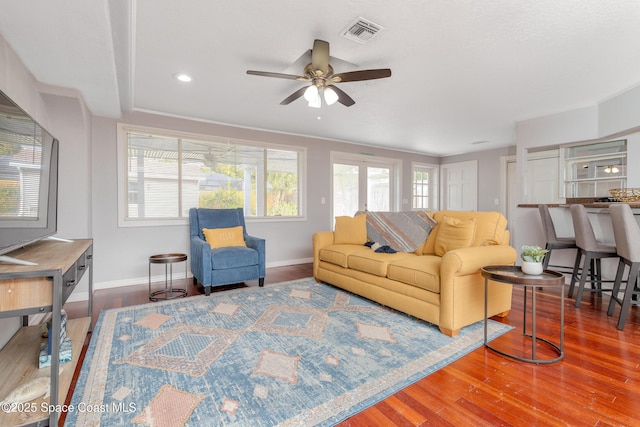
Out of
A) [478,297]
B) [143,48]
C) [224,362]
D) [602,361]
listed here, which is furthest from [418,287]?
[143,48]

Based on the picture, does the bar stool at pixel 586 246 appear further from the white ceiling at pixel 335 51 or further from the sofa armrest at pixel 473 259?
the white ceiling at pixel 335 51

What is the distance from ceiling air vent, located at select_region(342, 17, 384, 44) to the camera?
2.06 meters

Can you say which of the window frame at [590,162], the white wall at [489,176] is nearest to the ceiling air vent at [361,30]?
the window frame at [590,162]

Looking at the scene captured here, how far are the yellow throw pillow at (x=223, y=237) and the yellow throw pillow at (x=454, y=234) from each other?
7.88 ft

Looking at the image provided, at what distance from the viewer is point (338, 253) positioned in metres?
3.49

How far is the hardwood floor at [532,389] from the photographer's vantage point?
1440mm

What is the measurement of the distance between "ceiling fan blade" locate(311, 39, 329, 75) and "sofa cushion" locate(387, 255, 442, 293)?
1.78m

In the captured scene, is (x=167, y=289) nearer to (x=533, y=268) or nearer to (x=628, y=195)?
(x=533, y=268)

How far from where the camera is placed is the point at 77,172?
124 inches

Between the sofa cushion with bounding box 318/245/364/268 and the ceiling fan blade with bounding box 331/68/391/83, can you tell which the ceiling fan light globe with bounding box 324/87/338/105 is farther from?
the sofa cushion with bounding box 318/245/364/268

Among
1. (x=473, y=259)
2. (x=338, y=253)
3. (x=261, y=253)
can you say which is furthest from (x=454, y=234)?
(x=261, y=253)

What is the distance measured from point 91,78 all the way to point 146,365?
8.12 feet

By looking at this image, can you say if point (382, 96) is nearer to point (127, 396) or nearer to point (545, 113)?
point (545, 113)

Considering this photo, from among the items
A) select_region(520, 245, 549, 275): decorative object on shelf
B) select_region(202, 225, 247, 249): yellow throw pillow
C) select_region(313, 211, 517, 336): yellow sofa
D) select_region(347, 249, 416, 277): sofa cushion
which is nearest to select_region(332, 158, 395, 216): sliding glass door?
select_region(202, 225, 247, 249): yellow throw pillow
